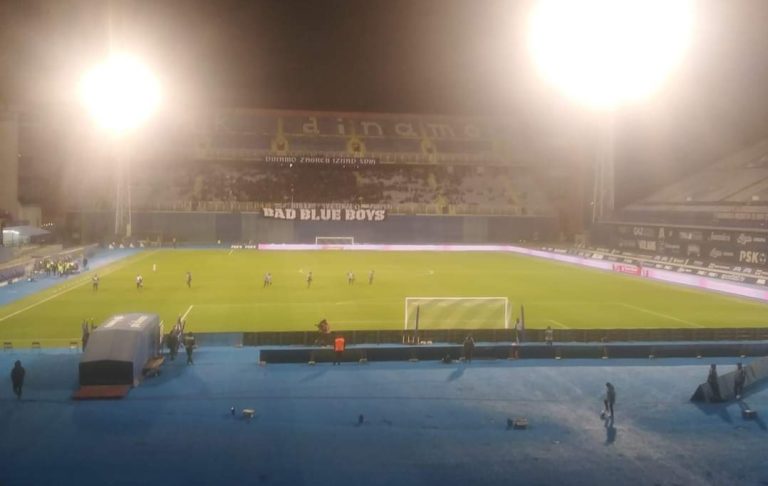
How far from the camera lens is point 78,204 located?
225ft

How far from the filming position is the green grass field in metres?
29.7

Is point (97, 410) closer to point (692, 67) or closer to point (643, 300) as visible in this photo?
point (643, 300)

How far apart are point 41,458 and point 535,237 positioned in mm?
67621

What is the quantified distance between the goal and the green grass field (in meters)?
17.3

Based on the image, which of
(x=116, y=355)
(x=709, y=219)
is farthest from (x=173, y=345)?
(x=709, y=219)

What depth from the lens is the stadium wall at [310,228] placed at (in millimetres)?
70000

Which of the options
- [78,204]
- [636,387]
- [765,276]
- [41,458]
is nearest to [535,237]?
[765,276]

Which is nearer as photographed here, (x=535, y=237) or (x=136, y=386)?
(x=136, y=386)

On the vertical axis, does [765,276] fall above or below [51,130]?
below

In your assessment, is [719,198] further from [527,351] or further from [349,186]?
[527,351]

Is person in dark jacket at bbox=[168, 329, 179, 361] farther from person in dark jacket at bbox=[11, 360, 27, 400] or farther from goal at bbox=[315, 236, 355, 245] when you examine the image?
goal at bbox=[315, 236, 355, 245]

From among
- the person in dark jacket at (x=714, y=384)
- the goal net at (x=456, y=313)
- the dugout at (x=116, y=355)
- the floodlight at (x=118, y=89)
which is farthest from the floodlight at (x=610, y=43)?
the floodlight at (x=118, y=89)

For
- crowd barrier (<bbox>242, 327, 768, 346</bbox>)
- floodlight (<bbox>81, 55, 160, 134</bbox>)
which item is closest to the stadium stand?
crowd barrier (<bbox>242, 327, 768, 346</bbox>)

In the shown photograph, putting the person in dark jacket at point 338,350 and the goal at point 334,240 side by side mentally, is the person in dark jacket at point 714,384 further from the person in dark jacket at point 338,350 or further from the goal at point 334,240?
the goal at point 334,240
